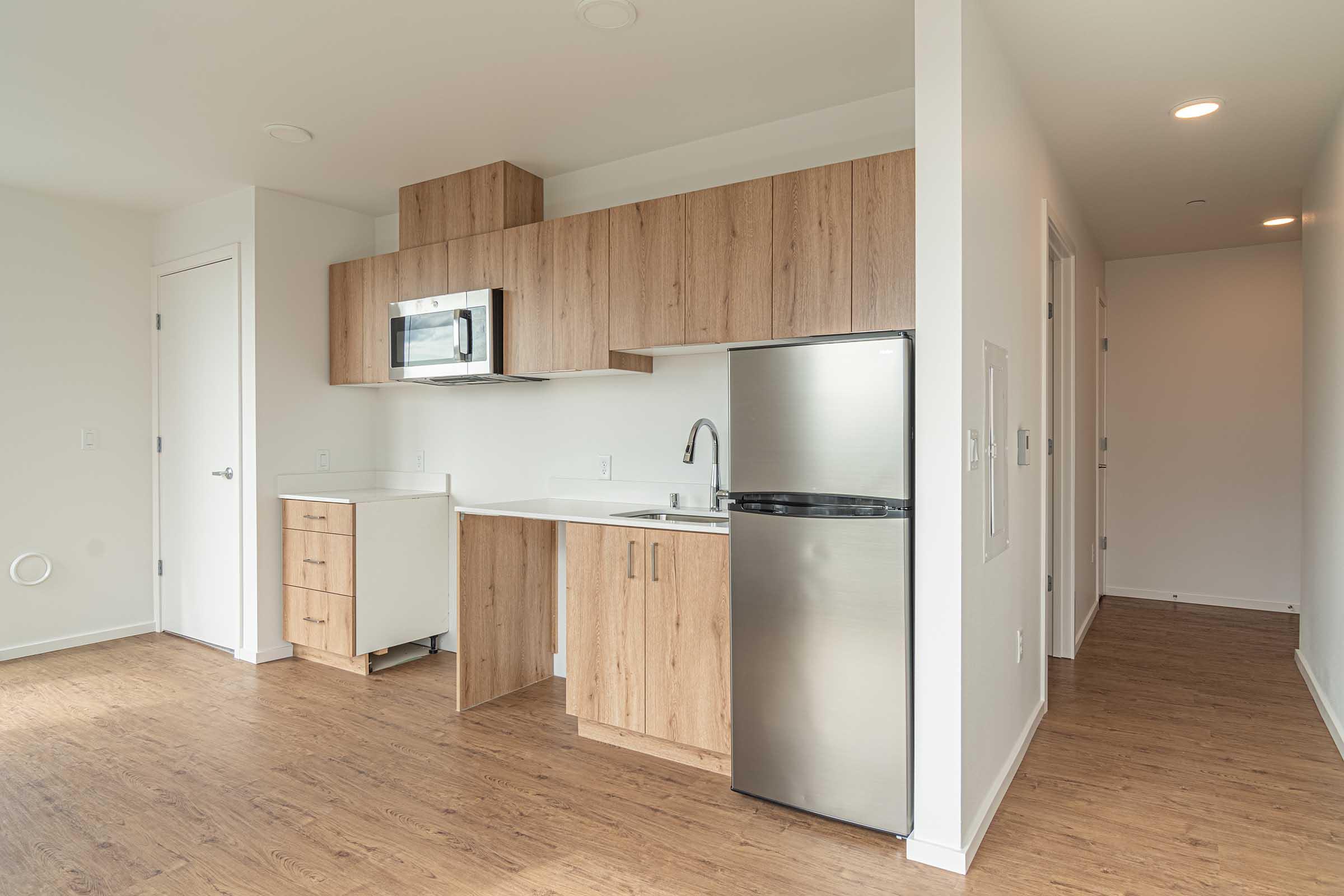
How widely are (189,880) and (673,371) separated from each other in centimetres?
246

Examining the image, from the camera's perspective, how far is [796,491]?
240 centimetres

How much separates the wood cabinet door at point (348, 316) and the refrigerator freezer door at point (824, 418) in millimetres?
2596

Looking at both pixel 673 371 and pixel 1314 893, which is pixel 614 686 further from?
pixel 1314 893

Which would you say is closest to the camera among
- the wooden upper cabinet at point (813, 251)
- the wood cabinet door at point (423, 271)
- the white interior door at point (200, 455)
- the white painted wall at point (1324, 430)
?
the wooden upper cabinet at point (813, 251)

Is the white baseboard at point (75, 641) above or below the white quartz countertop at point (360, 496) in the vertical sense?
below

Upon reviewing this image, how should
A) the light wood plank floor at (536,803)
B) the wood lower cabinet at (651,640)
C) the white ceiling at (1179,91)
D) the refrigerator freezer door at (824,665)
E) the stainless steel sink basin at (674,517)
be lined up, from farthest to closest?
the stainless steel sink basin at (674,517) < the wood lower cabinet at (651,640) < the white ceiling at (1179,91) < the refrigerator freezer door at (824,665) < the light wood plank floor at (536,803)

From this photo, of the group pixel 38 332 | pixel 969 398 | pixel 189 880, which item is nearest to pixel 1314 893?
pixel 969 398

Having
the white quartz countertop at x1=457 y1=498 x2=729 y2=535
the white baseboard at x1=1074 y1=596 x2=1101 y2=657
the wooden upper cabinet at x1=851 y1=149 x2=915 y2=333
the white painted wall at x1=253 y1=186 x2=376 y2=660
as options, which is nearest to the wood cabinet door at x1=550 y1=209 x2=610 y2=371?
the white quartz countertop at x1=457 y1=498 x2=729 y2=535

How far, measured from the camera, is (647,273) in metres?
3.05

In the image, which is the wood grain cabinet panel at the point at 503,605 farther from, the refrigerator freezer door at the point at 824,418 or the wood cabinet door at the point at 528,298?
the refrigerator freezer door at the point at 824,418

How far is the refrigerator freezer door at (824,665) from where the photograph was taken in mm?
2203

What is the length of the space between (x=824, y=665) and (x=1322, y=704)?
2.50 meters

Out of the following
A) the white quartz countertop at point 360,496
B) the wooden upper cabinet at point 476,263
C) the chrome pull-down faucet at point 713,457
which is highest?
the wooden upper cabinet at point 476,263

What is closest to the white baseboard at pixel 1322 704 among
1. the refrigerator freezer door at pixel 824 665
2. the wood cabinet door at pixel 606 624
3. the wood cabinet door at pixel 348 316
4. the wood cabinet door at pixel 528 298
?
the refrigerator freezer door at pixel 824 665
